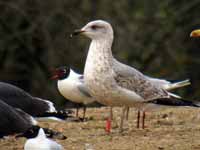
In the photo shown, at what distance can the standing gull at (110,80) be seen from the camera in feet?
31.0

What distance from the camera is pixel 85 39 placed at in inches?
676

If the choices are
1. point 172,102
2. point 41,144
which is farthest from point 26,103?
point 41,144

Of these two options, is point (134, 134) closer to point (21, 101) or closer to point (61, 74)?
point (21, 101)

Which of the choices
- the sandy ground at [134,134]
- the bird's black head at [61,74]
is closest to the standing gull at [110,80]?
the sandy ground at [134,134]

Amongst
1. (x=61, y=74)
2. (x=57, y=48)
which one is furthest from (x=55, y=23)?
(x=61, y=74)

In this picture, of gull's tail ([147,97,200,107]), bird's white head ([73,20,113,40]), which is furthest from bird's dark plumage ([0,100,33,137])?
gull's tail ([147,97,200,107])

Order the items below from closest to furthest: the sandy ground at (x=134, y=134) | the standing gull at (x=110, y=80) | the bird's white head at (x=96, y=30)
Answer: the sandy ground at (x=134, y=134) < the standing gull at (x=110, y=80) < the bird's white head at (x=96, y=30)

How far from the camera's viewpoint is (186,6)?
55.7ft

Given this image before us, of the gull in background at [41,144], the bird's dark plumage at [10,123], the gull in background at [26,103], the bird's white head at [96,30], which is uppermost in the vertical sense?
the bird's white head at [96,30]

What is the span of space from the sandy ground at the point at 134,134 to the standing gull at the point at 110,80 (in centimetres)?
31

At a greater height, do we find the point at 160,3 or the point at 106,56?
the point at 160,3

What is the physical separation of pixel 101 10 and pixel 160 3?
3.84 feet

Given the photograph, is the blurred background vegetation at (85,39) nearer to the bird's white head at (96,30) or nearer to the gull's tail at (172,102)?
the gull's tail at (172,102)

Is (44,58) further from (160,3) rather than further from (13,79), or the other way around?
(160,3)
